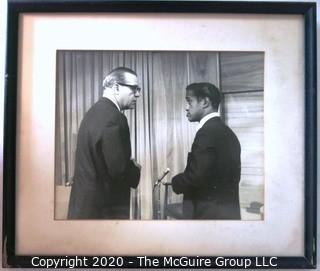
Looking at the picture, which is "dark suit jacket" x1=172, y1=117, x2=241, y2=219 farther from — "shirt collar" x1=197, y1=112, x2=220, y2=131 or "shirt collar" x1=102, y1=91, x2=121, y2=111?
"shirt collar" x1=102, y1=91, x2=121, y2=111

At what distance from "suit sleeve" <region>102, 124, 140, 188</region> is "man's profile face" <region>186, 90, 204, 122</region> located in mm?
109

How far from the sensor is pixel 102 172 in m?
0.58

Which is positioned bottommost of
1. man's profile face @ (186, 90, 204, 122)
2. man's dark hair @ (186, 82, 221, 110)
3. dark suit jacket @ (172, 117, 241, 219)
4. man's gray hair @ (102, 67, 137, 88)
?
dark suit jacket @ (172, 117, 241, 219)

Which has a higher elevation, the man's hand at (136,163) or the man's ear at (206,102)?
the man's ear at (206,102)

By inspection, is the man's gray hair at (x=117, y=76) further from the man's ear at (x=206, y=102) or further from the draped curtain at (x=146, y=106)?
the man's ear at (x=206, y=102)

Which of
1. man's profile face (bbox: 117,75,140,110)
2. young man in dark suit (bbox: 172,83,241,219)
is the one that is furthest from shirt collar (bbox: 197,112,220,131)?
man's profile face (bbox: 117,75,140,110)

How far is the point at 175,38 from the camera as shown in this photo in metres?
0.59

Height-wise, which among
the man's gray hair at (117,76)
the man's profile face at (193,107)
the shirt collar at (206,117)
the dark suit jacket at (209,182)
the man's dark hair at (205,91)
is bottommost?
the dark suit jacket at (209,182)

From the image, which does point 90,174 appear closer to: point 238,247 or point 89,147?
point 89,147

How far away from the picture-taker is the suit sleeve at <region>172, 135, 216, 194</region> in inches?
23.0

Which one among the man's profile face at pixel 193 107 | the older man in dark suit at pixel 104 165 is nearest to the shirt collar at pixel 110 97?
the older man in dark suit at pixel 104 165

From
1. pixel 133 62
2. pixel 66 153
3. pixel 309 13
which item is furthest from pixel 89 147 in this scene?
pixel 309 13

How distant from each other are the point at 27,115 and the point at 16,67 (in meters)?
0.07

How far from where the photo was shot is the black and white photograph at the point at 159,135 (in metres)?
0.58
